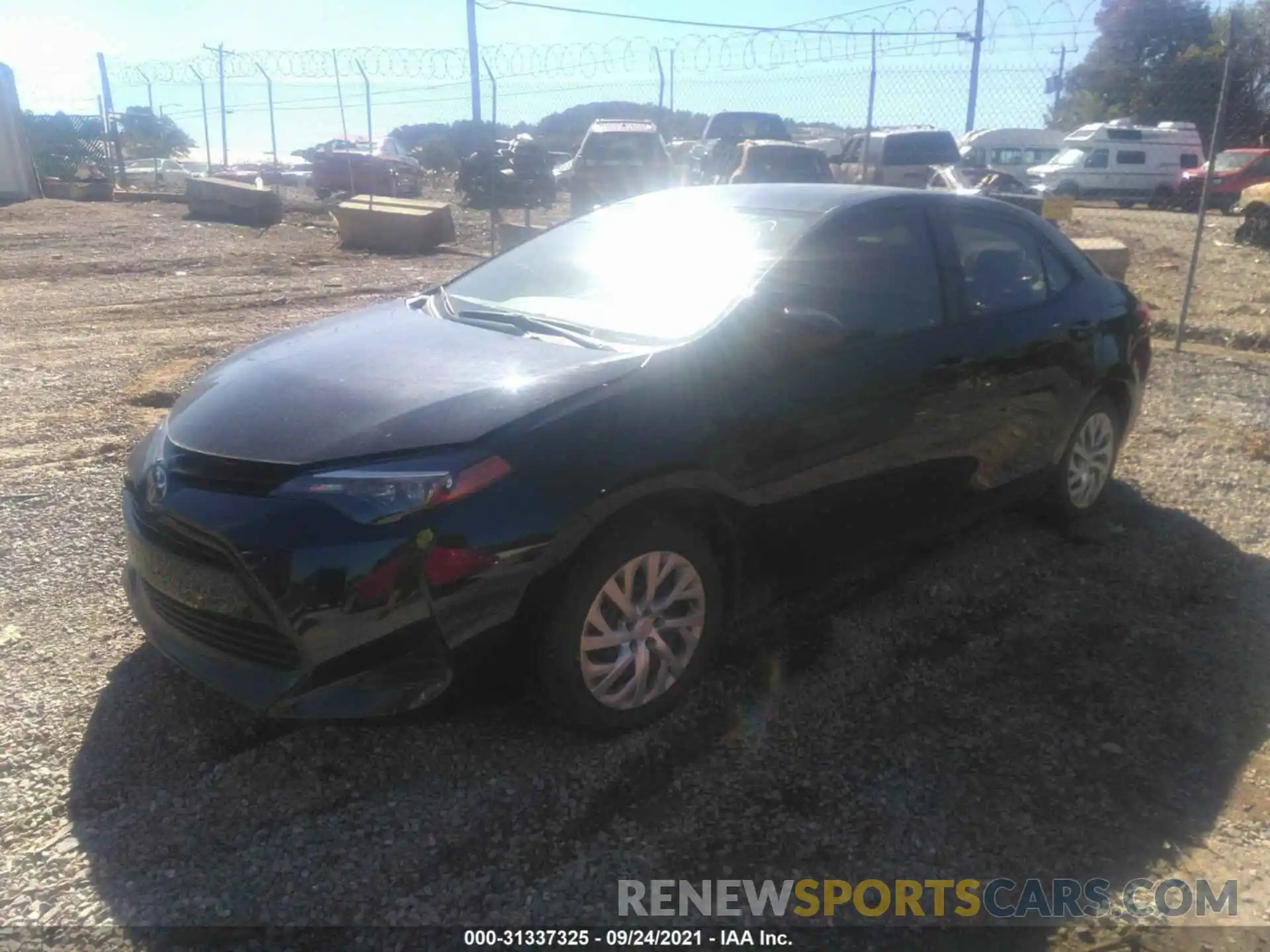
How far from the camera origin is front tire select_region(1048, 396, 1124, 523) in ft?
15.3

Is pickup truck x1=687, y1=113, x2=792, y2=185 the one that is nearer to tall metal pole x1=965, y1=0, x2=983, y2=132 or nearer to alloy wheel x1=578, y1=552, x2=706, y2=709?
tall metal pole x1=965, y1=0, x2=983, y2=132

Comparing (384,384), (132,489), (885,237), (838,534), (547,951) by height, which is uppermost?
(885,237)

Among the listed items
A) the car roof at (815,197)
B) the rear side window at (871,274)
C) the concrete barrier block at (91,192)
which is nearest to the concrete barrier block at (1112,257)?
the car roof at (815,197)

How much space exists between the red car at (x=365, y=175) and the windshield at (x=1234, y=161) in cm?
2020

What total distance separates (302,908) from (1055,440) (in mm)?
3588

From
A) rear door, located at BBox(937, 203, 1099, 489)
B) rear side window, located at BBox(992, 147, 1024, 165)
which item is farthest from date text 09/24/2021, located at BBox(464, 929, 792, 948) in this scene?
rear side window, located at BBox(992, 147, 1024, 165)

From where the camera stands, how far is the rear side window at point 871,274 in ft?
11.8

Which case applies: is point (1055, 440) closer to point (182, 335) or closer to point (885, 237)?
point (885, 237)

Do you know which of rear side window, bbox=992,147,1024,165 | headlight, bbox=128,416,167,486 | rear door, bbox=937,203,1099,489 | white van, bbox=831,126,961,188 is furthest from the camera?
rear side window, bbox=992,147,1024,165

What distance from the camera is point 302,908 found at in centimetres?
242

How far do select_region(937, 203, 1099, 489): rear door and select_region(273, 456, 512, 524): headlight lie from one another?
6.89ft

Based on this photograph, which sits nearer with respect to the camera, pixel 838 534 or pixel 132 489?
pixel 132 489

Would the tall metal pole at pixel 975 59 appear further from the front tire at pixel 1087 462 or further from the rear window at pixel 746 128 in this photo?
the front tire at pixel 1087 462

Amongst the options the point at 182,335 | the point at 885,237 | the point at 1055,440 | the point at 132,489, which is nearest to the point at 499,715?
the point at 132,489
